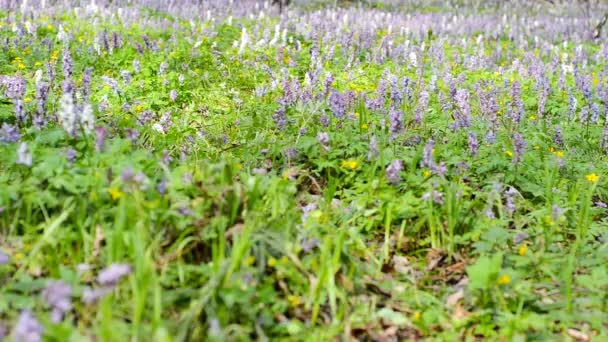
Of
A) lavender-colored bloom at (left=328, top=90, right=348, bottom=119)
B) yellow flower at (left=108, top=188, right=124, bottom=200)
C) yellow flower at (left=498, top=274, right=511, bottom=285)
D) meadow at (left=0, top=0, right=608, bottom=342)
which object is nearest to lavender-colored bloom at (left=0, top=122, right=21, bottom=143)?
meadow at (left=0, top=0, right=608, bottom=342)

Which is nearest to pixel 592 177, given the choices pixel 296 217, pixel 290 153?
pixel 290 153

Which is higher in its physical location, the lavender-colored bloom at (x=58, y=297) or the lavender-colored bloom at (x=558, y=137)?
the lavender-colored bloom at (x=58, y=297)

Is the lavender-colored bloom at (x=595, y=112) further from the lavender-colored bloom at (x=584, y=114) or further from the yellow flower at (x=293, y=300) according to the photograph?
the yellow flower at (x=293, y=300)

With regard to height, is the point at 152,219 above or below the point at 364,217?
above

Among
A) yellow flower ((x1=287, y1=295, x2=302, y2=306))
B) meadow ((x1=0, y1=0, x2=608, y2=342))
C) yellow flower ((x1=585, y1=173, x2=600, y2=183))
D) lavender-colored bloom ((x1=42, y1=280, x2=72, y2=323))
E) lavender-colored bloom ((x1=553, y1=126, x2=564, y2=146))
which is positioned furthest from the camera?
lavender-colored bloom ((x1=553, y1=126, x2=564, y2=146))

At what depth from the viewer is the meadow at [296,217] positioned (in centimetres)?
251

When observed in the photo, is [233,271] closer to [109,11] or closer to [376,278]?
[376,278]

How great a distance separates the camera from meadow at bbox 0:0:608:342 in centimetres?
251

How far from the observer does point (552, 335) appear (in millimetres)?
2699

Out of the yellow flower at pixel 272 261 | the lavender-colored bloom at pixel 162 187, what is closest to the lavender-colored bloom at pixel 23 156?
the lavender-colored bloom at pixel 162 187

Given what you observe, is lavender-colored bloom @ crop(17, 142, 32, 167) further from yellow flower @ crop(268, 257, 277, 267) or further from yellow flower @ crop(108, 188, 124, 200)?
yellow flower @ crop(268, 257, 277, 267)

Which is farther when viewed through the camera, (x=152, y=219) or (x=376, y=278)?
(x=376, y=278)

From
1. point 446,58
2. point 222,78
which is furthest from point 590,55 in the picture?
point 222,78

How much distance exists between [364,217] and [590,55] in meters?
7.48
